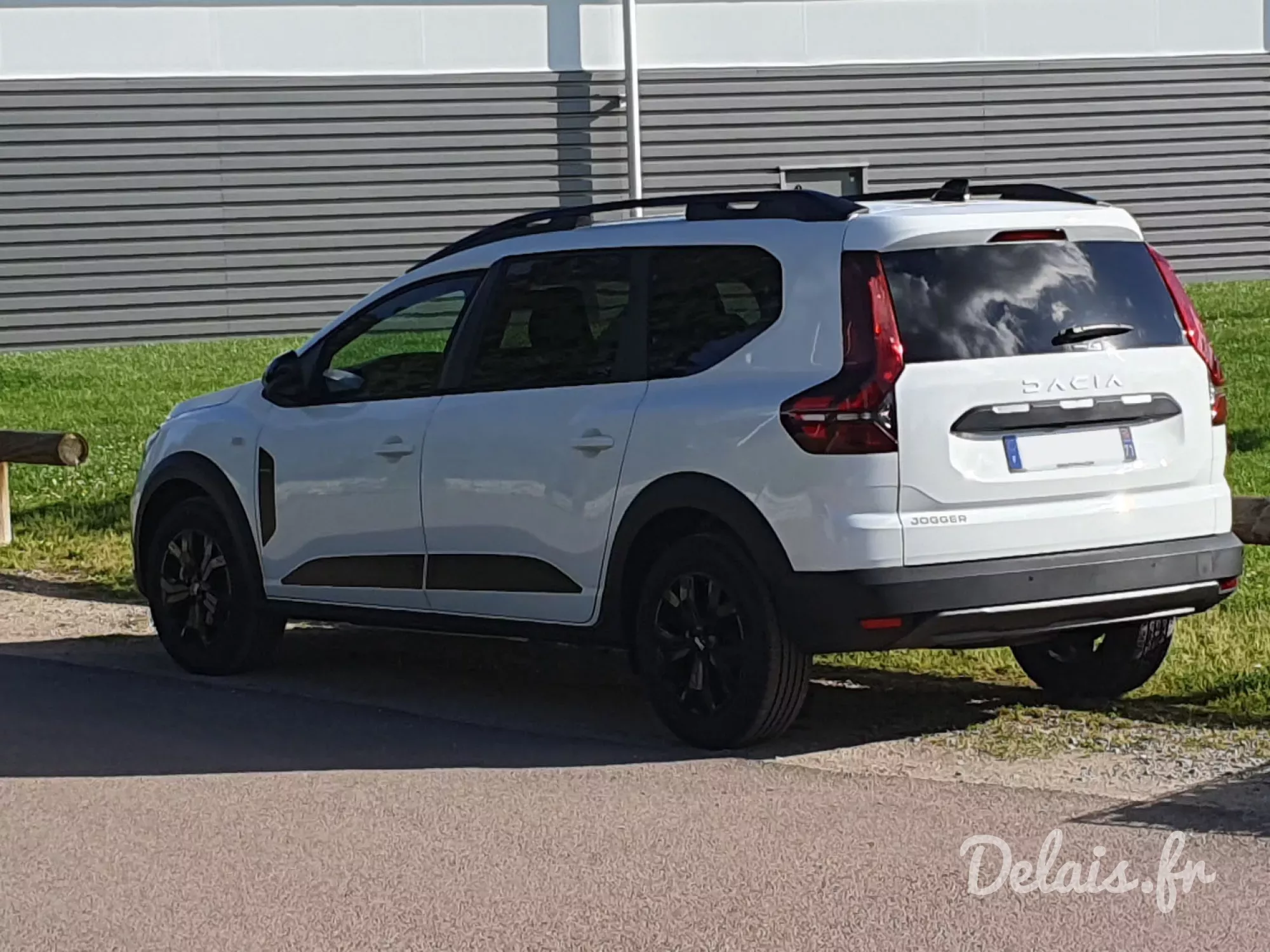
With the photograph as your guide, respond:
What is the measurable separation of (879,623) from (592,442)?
4.16 feet

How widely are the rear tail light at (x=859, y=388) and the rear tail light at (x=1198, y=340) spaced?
110 centimetres

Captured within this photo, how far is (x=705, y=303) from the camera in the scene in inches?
292

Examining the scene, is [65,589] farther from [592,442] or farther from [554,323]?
[592,442]

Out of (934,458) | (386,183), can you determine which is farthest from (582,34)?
(934,458)

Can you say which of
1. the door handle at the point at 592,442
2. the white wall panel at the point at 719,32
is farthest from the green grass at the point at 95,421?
the white wall panel at the point at 719,32

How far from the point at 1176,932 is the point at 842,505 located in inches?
76.8

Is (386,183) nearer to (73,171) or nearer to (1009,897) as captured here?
(73,171)

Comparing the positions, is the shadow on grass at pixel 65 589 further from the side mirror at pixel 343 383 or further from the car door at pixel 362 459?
the side mirror at pixel 343 383

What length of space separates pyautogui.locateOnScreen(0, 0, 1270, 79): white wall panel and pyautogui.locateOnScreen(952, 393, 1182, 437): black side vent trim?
65.3 feet

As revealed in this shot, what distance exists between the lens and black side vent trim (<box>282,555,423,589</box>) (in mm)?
8297

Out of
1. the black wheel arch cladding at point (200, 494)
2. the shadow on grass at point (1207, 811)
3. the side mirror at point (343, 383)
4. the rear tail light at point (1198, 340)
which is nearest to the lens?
the shadow on grass at point (1207, 811)

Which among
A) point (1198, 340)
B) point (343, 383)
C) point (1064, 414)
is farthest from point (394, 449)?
point (1198, 340)

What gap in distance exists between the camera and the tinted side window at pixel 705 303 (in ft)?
23.6

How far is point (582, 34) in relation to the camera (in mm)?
26438
